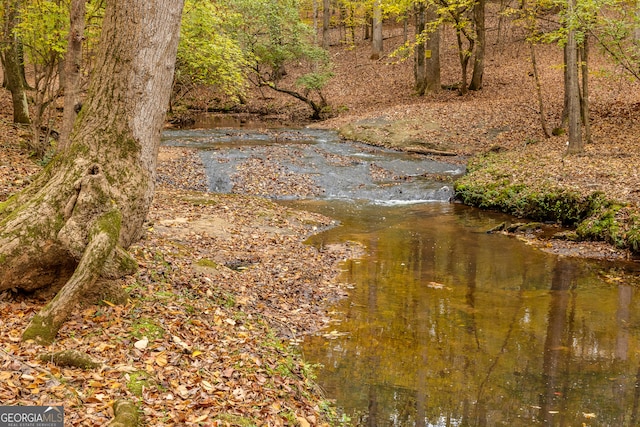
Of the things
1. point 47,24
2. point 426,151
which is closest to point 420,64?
point 426,151

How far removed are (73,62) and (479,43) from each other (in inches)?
853

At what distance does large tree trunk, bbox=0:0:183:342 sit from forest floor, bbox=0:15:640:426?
1.56 feet

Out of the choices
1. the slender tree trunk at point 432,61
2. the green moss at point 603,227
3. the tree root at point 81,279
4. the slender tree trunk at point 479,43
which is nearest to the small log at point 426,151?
the slender tree trunk at point 479,43

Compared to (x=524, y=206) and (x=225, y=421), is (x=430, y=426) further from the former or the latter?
(x=524, y=206)

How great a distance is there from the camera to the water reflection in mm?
6205

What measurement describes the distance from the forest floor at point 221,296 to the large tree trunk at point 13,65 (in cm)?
99

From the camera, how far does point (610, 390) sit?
660 centimetres

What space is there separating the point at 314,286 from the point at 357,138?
1599 centimetres

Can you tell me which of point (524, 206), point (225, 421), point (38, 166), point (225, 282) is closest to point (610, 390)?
point (225, 421)

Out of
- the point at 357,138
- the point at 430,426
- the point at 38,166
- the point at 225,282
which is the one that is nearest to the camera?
the point at 430,426

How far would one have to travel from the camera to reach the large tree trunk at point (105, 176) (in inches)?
225

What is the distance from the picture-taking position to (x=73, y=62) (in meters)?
9.94

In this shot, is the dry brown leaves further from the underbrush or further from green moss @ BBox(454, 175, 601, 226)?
green moss @ BBox(454, 175, 601, 226)

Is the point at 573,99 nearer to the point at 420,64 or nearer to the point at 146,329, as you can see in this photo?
the point at 420,64
